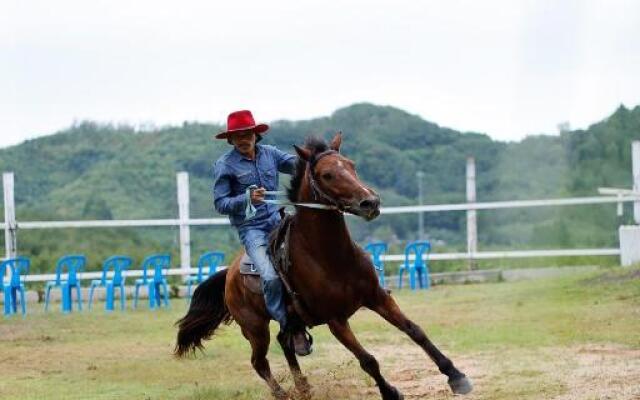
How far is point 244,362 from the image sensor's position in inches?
456

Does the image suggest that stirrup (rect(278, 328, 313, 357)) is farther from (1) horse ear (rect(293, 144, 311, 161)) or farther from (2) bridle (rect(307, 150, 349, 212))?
(1) horse ear (rect(293, 144, 311, 161))

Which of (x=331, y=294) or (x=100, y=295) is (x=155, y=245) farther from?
(x=331, y=294)

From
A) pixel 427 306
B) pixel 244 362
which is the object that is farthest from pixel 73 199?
pixel 244 362

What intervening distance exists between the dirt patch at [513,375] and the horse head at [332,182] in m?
1.90

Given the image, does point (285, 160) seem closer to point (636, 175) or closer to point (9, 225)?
point (9, 225)

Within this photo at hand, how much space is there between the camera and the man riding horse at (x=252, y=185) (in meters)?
8.42

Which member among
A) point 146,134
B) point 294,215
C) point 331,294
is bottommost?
point 331,294

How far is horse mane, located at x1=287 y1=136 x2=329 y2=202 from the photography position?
25.7ft

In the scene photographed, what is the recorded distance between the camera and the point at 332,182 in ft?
24.5

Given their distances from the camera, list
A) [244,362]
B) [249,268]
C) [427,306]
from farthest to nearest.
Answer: [427,306], [244,362], [249,268]

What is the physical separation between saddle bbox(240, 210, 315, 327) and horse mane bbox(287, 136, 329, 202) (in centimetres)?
24

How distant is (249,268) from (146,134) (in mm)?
33510

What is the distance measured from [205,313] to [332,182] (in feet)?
9.75

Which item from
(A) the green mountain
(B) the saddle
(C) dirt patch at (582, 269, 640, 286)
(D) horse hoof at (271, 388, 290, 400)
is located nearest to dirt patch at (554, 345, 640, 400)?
(B) the saddle
